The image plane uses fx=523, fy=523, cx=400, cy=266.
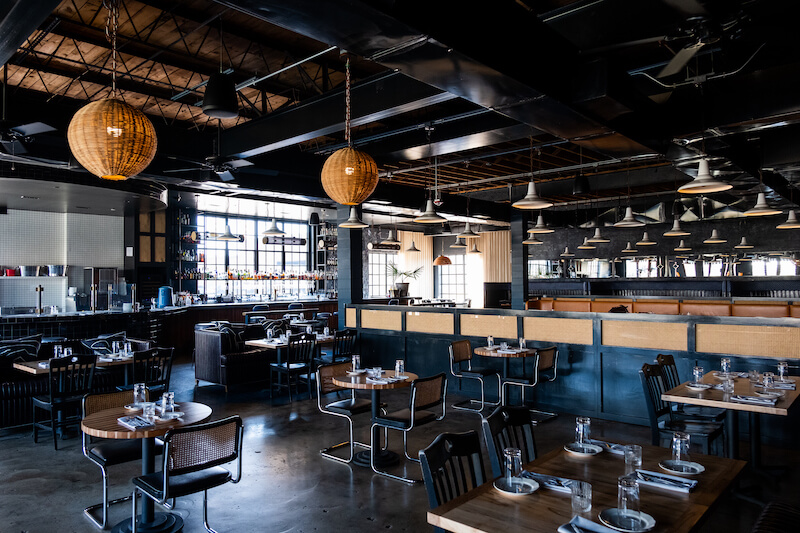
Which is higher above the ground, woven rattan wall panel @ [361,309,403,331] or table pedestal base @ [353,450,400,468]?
woven rattan wall panel @ [361,309,403,331]

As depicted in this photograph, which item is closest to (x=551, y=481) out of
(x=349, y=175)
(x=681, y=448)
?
(x=681, y=448)

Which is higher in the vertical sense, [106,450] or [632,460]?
[632,460]

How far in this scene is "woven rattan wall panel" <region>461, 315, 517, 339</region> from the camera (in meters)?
7.45

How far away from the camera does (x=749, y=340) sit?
18.5 ft

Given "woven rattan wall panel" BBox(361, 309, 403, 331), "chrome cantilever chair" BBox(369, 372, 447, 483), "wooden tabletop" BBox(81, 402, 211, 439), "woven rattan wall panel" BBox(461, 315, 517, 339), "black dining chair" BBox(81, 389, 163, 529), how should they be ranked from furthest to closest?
"woven rattan wall panel" BBox(361, 309, 403, 331) → "woven rattan wall panel" BBox(461, 315, 517, 339) → "chrome cantilever chair" BBox(369, 372, 447, 483) → "black dining chair" BBox(81, 389, 163, 529) → "wooden tabletop" BBox(81, 402, 211, 439)

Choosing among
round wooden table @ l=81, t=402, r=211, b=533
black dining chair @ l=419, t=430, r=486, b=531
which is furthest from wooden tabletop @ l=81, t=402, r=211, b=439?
black dining chair @ l=419, t=430, r=486, b=531

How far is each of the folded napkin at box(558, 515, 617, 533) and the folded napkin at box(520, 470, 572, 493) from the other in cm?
31

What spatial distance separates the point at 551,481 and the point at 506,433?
63 centimetres

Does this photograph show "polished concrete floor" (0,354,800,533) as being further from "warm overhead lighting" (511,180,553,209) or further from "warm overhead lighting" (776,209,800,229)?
"warm overhead lighting" (776,209,800,229)

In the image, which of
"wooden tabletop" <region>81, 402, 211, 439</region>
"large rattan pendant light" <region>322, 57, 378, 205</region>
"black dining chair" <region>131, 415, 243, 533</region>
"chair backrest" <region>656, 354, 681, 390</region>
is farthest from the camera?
"chair backrest" <region>656, 354, 681, 390</region>

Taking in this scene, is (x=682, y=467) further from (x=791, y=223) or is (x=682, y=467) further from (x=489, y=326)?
(x=791, y=223)

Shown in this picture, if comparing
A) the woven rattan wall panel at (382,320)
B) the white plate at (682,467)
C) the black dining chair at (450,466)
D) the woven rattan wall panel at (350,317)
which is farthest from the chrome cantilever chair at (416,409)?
the woven rattan wall panel at (350,317)

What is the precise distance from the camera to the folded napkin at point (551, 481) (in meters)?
2.20

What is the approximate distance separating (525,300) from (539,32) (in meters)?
10.2
